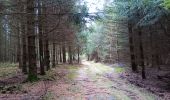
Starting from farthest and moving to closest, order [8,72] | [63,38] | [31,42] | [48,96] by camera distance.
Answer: [8,72] → [63,38] → [31,42] → [48,96]

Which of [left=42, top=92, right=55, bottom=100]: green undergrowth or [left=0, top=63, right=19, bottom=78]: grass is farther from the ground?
[left=0, top=63, right=19, bottom=78]: grass

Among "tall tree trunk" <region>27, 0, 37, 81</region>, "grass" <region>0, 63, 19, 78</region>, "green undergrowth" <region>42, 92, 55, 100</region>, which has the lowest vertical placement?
"green undergrowth" <region>42, 92, 55, 100</region>

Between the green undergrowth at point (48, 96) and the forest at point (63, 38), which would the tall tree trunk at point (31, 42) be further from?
the green undergrowth at point (48, 96)

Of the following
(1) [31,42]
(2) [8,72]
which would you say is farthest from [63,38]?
(1) [31,42]

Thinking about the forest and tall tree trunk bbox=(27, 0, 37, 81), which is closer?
the forest

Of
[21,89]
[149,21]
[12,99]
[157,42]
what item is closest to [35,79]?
[21,89]

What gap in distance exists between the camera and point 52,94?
13133 mm

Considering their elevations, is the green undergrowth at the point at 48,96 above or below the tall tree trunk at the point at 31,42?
below

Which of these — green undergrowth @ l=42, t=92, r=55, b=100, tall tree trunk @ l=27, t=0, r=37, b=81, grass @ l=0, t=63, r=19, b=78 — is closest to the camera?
green undergrowth @ l=42, t=92, r=55, b=100

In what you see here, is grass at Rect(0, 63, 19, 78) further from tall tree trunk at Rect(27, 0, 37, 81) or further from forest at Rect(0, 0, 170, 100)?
tall tree trunk at Rect(27, 0, 37, 81)

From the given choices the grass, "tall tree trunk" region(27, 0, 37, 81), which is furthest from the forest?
the grass

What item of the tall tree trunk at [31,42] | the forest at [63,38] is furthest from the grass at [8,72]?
the tall tree trunk at [31,42]

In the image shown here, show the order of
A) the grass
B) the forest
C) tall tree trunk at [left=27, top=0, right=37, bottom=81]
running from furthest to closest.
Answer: the grass < tall tree trunk at [left=27, top=0, right=37, bottom=81] < the forest

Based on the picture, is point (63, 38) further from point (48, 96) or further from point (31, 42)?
point (48, 96)
